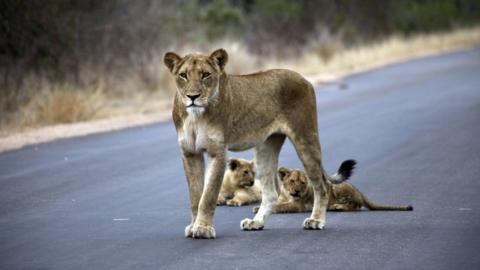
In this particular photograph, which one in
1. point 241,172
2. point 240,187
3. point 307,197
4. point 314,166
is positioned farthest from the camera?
point 241,172

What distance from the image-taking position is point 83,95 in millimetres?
20266

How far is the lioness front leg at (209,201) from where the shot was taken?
8570mm

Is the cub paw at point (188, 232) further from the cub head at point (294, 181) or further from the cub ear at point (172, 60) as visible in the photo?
the cub head at point (294, 181)

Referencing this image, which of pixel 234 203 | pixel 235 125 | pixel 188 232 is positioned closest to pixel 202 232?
pixel 188 232

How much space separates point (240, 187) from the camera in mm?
11336

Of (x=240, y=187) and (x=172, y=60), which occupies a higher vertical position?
(x=172, y=60)

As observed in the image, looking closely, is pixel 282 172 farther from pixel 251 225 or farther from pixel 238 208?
pixel 251 225

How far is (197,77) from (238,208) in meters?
2.54

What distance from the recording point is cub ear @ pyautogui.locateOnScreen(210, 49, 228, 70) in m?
8.82

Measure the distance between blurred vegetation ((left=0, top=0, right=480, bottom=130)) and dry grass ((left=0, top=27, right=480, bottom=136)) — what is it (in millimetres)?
68

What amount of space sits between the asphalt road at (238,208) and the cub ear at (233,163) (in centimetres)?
62

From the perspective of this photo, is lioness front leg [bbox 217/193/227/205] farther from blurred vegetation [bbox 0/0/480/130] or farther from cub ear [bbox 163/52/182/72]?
blurred vegetation [bbox 0/0/480/130]

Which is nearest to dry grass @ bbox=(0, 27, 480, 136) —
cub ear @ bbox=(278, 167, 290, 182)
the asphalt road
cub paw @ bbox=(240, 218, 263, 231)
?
the asphalt road

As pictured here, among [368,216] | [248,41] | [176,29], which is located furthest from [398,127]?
[248,41]
